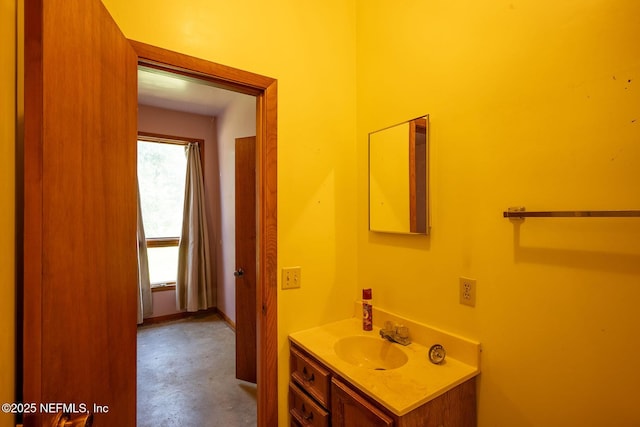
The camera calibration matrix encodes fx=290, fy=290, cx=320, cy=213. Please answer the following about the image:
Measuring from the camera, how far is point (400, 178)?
4.94ft

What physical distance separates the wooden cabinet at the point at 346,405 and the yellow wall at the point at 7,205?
3.22 ft

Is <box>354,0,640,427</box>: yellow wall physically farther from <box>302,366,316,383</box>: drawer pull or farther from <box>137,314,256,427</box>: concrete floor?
<box>137,314,256,427</box>: concrete floor

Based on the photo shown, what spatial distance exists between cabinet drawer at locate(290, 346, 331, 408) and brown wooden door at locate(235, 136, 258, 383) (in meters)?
1.01

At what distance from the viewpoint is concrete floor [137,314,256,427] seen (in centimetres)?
210

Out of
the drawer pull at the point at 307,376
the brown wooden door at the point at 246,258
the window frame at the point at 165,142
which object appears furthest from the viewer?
the window frame at the point at 165,142

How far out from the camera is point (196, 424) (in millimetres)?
2027

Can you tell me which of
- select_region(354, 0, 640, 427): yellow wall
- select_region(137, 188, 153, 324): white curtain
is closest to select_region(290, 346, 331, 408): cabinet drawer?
select_region(354, 0, 640, 427): yellow wall

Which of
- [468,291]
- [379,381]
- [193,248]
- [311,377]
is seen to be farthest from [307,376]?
[193,248]

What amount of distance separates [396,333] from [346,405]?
434 mm

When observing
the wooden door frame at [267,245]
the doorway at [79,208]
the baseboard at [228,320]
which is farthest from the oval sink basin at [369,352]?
the baseboard at [228,320]

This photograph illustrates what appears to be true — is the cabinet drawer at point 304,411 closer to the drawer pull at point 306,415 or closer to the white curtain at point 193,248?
the drawer pull at point 306,415

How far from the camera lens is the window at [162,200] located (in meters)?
3.81

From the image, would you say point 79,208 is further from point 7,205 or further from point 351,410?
point 351,410

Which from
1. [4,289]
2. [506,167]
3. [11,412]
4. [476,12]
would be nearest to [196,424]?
[11,412]
